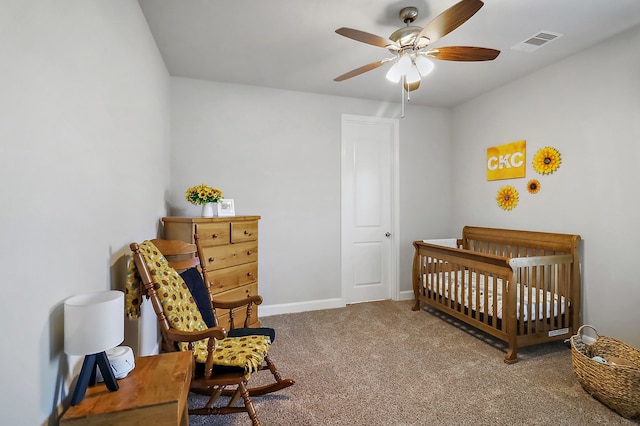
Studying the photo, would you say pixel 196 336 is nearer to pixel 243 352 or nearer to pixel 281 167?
pixel 243 352

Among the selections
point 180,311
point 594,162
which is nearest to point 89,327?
point 180,311

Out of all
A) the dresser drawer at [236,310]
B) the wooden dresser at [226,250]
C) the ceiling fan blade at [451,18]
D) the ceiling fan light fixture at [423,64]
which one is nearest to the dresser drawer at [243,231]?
the wooden dresser at [226,250]

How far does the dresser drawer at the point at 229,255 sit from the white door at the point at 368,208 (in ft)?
4.26

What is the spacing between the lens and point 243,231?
2.80m

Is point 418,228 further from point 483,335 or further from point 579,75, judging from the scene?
point 579,75

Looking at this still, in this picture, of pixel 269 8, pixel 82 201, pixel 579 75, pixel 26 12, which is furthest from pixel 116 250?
pixel 579 75

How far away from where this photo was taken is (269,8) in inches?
79.7

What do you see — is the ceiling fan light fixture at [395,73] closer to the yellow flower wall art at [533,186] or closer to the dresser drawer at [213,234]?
the dresser drawer at [213,234]

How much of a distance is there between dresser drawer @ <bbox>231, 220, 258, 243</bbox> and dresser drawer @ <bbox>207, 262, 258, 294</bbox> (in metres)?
0.24

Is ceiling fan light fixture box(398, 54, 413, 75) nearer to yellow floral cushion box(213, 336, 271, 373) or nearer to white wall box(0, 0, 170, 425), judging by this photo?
white wall box(0, 0, 170, 425)

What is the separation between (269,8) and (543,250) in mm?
3086

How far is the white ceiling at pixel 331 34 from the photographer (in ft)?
6.56

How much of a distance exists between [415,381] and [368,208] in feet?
Result: 7.11

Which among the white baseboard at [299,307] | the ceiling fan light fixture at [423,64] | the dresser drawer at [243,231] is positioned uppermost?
the ceiling fan light fixture at [423,64]
